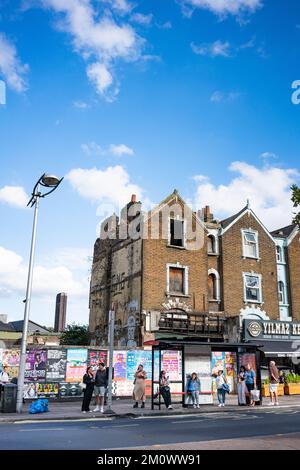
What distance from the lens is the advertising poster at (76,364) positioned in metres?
21.6

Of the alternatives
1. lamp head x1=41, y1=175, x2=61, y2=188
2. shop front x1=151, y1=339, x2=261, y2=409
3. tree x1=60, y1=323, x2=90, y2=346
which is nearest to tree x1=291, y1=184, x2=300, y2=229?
shop front x1=151, y1=339, x2=261, y2=409

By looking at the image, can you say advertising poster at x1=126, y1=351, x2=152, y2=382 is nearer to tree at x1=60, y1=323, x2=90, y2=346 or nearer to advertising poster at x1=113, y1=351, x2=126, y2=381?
advertising poster at x1=113, y1=351, x2=126, y2=381

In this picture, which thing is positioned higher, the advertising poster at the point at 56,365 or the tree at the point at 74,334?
the tree at the point at 74,334

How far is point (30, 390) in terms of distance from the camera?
67.1ft

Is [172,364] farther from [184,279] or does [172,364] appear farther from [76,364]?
[184,279]

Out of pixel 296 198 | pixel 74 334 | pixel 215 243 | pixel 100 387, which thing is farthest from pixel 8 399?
pixel 74 334

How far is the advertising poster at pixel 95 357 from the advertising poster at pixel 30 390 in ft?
9.61

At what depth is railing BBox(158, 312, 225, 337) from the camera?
95.3ft

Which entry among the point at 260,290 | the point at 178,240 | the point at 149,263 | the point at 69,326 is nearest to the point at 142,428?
the point at 149,263

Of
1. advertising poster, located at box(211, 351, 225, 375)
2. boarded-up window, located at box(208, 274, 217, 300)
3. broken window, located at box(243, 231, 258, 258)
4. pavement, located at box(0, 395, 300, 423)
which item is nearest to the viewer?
pavement, located at box(0, 395, 300, 423)

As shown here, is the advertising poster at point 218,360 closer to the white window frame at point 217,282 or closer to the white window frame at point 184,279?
the white window frame at point 184,279

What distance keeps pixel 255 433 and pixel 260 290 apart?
23417 mm

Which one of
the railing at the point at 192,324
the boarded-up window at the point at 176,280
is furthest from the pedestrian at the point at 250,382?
the boarded-up window at the point at 176,280

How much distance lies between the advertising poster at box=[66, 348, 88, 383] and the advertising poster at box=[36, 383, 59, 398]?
69 cm
